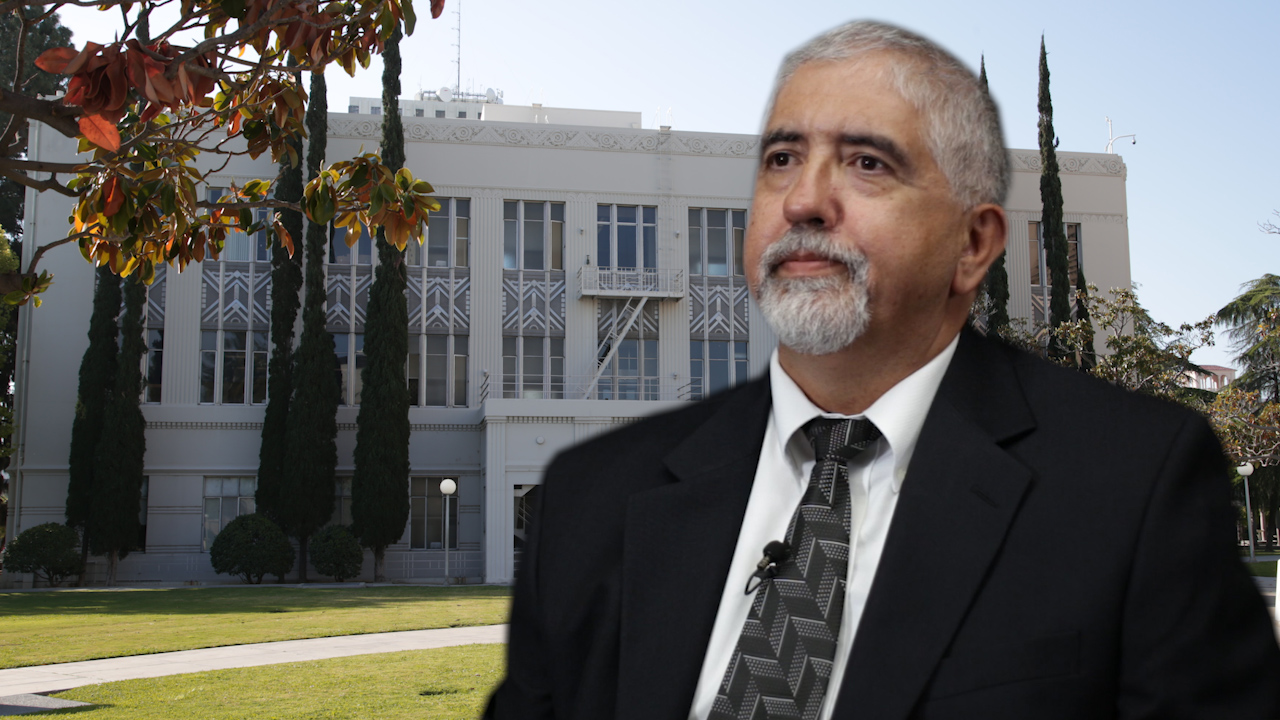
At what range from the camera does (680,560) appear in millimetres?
1835

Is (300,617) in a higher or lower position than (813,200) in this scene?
lower

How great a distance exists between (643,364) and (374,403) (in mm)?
7811

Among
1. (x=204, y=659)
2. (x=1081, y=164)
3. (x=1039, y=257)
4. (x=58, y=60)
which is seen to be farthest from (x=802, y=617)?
(x=1081, y=164)

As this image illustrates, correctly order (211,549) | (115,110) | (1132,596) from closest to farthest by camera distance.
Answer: (1132,596) < (115,110) < (211,549)

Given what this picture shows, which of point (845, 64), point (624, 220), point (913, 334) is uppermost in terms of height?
point (624, 220)

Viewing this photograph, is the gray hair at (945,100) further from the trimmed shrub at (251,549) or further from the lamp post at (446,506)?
the trimmed shrub at (251,549)

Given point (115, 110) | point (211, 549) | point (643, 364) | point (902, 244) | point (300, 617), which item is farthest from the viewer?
point (643, 364)

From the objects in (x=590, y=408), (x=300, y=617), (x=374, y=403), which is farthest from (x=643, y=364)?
(x=300, y=617)

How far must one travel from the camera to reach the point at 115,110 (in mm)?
3805

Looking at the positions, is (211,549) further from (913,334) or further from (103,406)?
(913,334)

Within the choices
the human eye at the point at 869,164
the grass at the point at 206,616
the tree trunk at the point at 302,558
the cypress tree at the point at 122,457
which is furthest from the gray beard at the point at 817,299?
the cypress tree at the point at 122,457

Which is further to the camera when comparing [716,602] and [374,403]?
[374,403]

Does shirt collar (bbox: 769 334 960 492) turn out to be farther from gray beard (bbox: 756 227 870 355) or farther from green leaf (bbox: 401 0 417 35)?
green leaf (bbox: 401 0 417 35)

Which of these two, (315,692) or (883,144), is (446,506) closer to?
(315,692)
